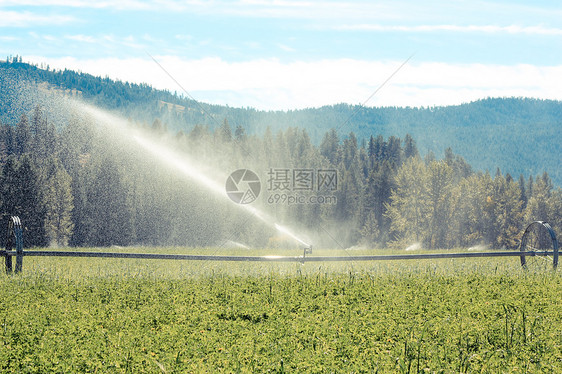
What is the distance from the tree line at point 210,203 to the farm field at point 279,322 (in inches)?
2712

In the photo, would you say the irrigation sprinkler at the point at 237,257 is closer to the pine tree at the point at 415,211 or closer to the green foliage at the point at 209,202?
the green foliage at the point at 209,202

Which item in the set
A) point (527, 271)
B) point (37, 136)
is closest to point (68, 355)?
point (527, 271)

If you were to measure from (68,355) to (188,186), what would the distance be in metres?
82.0

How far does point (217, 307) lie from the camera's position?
13867 millimetres

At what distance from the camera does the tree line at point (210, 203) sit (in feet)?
288

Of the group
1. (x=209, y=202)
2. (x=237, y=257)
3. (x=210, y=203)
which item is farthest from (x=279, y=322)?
(x=209, y=202)

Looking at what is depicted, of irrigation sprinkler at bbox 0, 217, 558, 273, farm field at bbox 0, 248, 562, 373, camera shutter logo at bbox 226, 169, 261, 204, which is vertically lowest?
farm field at bbox 0, 248, 562, 373

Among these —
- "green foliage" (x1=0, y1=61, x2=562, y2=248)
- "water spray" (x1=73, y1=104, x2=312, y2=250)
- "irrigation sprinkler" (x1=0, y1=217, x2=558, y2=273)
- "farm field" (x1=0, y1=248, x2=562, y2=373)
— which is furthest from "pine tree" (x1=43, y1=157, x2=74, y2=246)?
"farm field" (x1=0, y1=248, x2=562, y2=373)

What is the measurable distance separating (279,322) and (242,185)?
8421cm

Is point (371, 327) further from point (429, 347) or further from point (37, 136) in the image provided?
point (37, 136)

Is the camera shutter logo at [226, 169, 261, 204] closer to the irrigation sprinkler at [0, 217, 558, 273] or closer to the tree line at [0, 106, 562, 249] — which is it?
the tree line at [0, 106, 562, 249]

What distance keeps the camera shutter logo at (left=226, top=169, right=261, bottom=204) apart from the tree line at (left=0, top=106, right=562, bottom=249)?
1.58 meters

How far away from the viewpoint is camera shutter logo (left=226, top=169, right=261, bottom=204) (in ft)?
315

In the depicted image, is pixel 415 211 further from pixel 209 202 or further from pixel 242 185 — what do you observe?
pixel 209 202
